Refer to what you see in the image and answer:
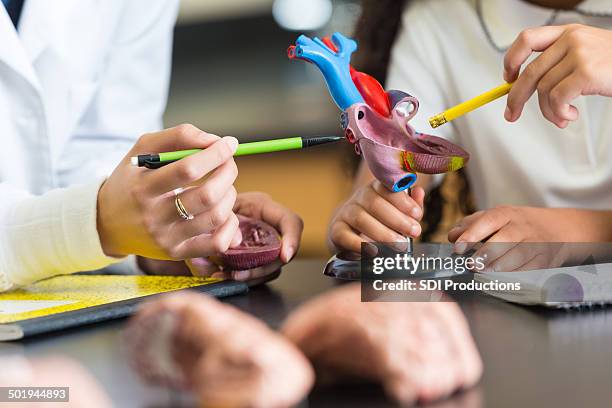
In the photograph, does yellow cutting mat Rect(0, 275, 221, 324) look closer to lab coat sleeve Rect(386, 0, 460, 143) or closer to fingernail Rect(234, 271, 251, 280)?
fingernail Rect(234, 271, 251, 280)

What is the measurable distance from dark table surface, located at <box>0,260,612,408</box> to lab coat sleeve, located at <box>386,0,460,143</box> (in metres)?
0.51

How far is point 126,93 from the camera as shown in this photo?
110 cm

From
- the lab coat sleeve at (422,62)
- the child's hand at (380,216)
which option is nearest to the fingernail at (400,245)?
the child's hand at (380,216)

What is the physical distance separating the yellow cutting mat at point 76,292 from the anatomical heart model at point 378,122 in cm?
20

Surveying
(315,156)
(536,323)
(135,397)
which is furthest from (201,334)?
(315,156)

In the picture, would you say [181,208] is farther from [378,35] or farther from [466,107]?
[378,35]

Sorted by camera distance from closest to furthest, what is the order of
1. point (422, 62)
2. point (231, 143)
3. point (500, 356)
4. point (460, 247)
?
point (500, 356)
point (231, 143)
point (460, 247)
point (422, 62)

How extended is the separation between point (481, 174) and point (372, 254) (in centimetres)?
46

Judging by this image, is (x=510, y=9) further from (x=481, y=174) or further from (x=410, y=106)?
(x=410, y=106)

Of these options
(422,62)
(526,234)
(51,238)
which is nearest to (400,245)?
(526,234)

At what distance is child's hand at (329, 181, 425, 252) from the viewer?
27.5 inches

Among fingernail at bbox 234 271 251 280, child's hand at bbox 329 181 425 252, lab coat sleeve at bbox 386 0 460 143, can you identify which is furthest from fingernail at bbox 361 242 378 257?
lab coat sleeve at bbox 386 0 460 143

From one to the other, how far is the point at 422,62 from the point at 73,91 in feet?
1.68

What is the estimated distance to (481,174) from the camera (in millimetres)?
1105
